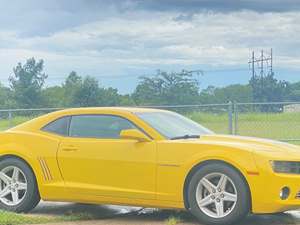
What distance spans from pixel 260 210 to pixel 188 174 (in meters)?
0.93

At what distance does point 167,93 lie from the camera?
77.4 ft

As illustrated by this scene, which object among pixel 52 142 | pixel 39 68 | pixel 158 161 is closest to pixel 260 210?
pixel 158 161

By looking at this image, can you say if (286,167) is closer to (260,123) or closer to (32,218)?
(32,218)

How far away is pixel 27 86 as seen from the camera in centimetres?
3112

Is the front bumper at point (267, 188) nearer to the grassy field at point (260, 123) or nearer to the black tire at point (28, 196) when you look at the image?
the black tire at point (28, 196)

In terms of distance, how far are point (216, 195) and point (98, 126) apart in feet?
6.15

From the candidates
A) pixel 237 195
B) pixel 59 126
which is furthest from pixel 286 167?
pixel 59 126

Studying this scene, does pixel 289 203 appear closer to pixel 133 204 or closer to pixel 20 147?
pixel 133 204

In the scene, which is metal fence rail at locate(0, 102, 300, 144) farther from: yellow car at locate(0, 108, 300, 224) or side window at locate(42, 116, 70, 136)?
side window at locate(42, 116, 70, 136)

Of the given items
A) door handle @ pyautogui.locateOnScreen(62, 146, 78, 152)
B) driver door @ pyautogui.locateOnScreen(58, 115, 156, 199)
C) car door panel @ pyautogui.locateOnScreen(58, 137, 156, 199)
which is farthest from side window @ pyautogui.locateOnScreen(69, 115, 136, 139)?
door handle @ pyautogui.locateOnScreen(62, 146, 78, 152)

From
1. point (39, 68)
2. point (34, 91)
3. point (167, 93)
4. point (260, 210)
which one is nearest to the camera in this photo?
point (260, 210)

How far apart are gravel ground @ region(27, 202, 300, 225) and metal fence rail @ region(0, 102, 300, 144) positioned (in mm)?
7953

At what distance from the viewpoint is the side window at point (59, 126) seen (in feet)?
28.7

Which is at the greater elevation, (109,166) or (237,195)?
(109,166)
